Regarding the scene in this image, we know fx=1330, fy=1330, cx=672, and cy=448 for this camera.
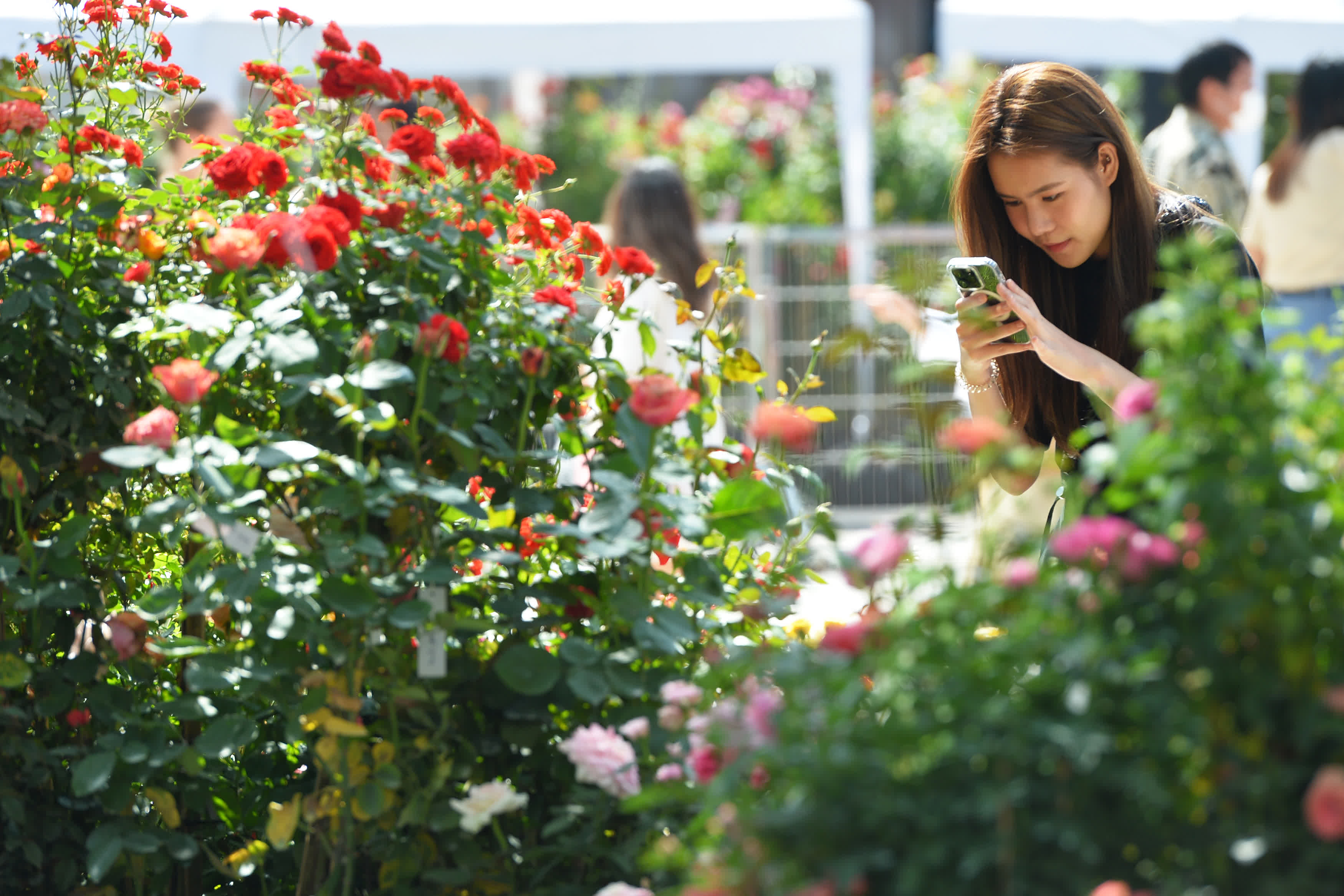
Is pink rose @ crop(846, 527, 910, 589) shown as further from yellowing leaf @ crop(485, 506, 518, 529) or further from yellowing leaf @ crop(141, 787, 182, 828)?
yellowing leaf @ crop(141, 787, 182, 828)

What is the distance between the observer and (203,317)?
150 centimetres

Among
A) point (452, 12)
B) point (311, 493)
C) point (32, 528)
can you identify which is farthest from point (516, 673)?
point (452, 12)

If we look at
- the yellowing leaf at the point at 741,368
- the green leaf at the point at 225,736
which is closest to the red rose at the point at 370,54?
the yellowing leaf at the point at 741,368

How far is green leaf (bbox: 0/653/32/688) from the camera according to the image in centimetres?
154

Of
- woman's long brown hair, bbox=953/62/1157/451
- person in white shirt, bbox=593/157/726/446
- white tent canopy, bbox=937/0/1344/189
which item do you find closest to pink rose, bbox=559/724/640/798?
woman's long brown hair, bbox=953/62/1157/451

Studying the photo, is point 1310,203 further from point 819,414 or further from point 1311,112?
point 819,414

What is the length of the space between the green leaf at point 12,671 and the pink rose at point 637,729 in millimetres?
713

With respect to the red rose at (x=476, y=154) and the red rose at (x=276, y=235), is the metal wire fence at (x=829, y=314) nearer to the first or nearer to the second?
the red rose at (x=476, y=154)

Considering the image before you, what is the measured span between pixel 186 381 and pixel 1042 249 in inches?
57.7

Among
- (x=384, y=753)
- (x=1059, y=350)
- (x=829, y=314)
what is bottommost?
(x=829, y=314)

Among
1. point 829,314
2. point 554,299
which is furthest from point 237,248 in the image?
point 829,314

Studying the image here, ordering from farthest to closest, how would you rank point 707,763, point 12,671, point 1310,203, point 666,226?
point 1310,203
point 666,226
point 12,671
point 707,763

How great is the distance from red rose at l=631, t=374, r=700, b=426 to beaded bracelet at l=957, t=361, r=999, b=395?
89 centimetres

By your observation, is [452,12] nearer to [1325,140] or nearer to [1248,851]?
[1325,140]
